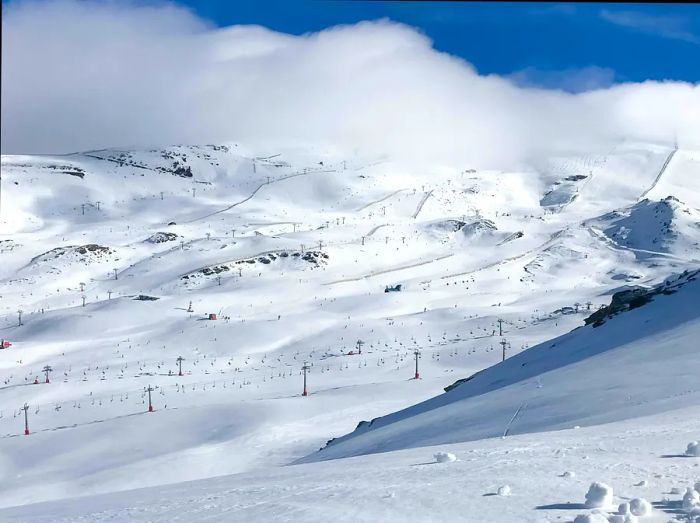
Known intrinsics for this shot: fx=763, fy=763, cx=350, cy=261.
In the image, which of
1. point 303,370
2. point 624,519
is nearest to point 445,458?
point 624,519

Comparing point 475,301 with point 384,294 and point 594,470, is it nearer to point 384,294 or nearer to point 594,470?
Answer: point 384,294

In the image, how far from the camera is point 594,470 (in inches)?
383

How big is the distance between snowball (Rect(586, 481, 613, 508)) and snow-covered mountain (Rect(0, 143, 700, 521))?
0.63 metres

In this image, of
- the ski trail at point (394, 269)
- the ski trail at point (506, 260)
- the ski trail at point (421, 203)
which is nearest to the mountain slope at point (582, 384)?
the ski trail at point (394, 269)

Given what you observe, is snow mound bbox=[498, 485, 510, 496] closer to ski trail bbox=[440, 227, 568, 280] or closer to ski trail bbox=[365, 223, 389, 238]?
ski trail bbox=[440, 227, 568, 280]

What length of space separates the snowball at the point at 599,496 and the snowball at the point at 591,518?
0.53m

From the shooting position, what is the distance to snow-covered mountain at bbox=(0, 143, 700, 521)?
56.8 ft

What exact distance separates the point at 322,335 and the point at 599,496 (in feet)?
199

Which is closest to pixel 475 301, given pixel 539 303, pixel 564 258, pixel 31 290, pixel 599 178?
pixel 539 303

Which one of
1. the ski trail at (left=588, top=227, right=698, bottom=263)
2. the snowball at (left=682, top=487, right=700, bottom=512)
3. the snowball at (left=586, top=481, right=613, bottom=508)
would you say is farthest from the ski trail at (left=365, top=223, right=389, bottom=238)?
the snowball at (left=682, top=487, right=700, bottom=512)

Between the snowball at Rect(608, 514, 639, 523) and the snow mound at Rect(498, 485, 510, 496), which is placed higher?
the snowball at Rect(608, 514, 639, 523)

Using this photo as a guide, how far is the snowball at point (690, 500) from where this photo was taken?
7.37 meters

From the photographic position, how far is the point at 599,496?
7.83m

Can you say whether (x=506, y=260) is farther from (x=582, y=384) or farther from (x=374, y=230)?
(x=582, y=384)
